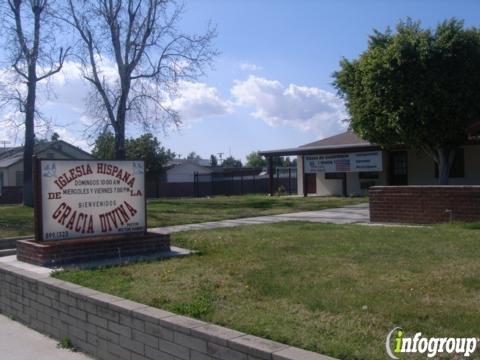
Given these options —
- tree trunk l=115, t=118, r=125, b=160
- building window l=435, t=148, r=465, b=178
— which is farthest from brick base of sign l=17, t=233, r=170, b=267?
building window l=435, t=148, r=465, b=178

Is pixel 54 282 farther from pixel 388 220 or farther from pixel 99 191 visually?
pixel 388 220

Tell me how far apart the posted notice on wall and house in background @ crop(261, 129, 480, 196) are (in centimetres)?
1834

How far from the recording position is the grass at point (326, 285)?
16.0 feet

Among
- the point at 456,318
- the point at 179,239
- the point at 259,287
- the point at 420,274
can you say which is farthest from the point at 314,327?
the point at 179,239

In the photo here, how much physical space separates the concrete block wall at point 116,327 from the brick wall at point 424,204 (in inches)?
346

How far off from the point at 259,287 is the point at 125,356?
1.65 m

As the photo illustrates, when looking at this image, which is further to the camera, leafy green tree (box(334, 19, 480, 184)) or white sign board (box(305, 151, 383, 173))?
white sign board (box(305, 151, 383, 173))

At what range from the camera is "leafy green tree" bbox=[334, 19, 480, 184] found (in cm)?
2041

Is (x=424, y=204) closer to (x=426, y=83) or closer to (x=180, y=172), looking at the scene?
(x=426, y=83)

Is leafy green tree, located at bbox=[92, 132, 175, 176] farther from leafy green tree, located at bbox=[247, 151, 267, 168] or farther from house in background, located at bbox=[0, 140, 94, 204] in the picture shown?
leafy green tree, located at bbox=[247, 151, 267, 168]

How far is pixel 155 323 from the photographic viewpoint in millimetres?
5391

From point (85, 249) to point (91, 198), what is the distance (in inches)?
34.4

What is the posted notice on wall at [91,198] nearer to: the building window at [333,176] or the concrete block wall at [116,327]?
the concrete block wall at [116,327]

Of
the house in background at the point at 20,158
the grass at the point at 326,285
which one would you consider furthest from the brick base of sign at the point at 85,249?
the house in background at the point at 20,158
